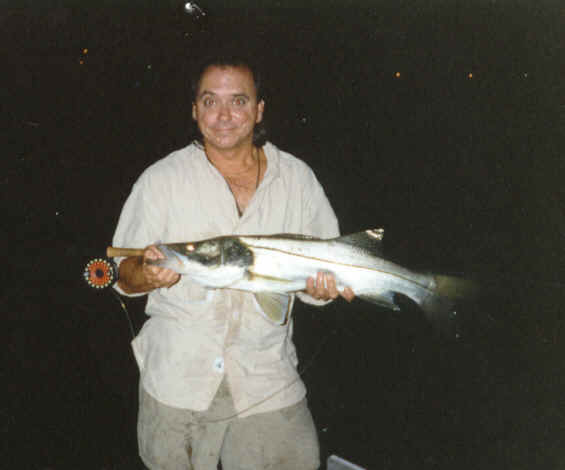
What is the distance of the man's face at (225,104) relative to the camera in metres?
2.10

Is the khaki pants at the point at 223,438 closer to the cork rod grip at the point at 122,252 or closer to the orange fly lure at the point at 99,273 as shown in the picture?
the orange fly lure at the point at 99,273

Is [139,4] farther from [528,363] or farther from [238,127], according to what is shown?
[528,363]

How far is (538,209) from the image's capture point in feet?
16.6

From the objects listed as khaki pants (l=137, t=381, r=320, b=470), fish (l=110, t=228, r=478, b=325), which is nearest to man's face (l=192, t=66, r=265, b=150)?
fish (l=110, t=228, r=478, b=325)

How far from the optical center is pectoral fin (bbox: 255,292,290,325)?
2.02 meters

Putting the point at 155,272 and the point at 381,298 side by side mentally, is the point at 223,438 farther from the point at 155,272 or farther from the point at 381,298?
the point at 381,298

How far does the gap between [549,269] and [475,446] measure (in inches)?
112

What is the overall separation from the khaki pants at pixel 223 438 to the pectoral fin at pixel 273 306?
19.8 inches

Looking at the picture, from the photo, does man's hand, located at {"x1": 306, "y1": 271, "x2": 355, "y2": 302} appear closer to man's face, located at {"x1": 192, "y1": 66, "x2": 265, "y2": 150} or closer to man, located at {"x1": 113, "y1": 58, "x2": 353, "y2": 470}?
man, located at {"x1": 113, "y1": 58, "x2": 353, "y2": 470}

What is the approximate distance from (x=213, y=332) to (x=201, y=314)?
4.9 inches

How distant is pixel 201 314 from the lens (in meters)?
2.03

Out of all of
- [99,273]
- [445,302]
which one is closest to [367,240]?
[445,302]

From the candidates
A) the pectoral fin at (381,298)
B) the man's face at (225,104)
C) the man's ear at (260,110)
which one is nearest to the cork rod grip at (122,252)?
the man's face at (225,104)

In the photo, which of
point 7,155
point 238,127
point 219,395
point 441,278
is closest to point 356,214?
point 441,278
